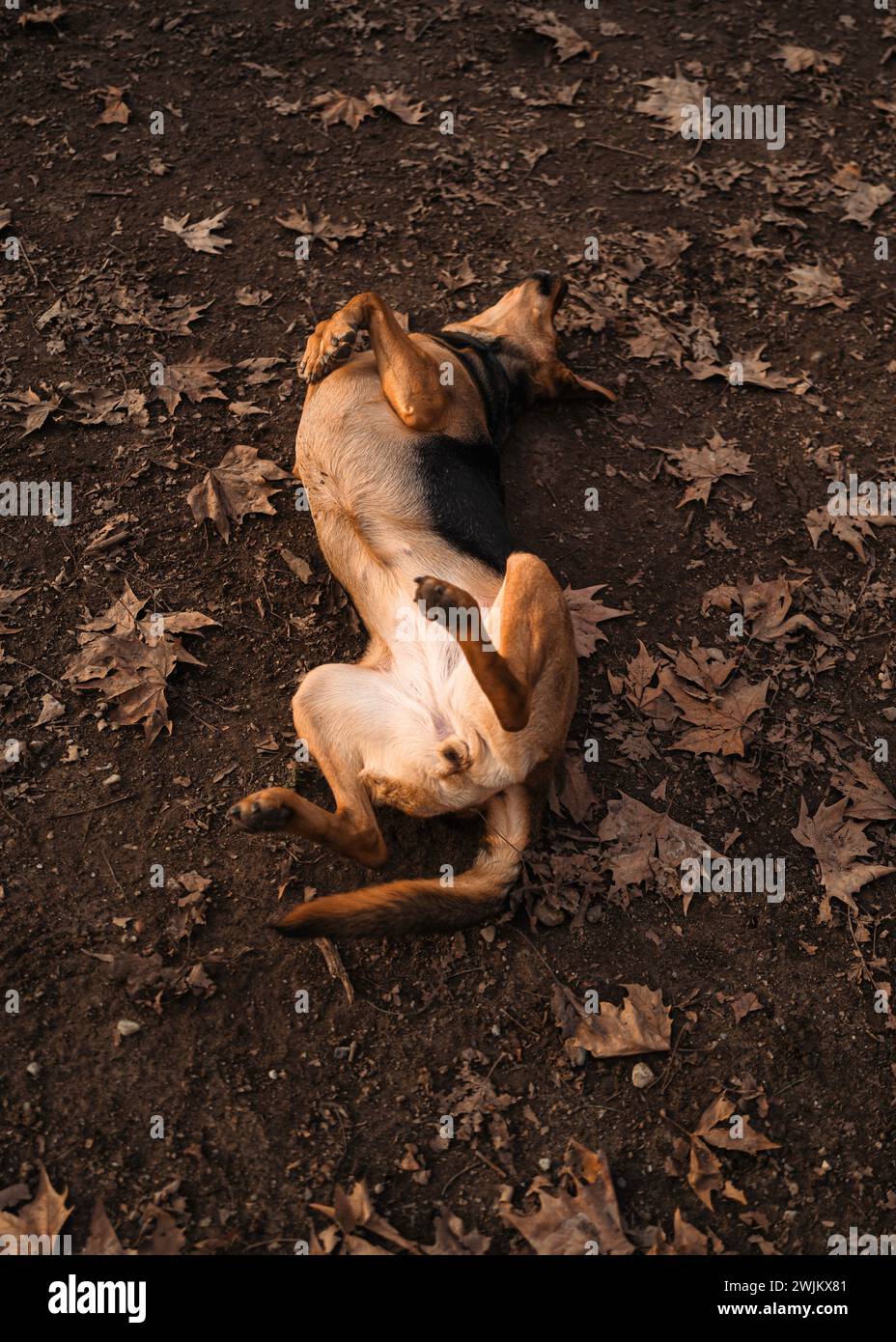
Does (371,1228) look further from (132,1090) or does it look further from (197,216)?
(197,216)

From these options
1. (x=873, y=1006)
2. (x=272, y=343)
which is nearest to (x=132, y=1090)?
(x=873, y=1006)

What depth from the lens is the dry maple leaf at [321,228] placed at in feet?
19.0

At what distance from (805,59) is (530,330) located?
13.8 ft

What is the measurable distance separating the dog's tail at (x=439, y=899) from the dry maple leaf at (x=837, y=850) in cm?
133

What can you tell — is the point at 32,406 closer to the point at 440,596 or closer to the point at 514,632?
the point at 440,596

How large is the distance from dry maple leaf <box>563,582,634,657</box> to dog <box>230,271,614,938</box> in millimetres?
612

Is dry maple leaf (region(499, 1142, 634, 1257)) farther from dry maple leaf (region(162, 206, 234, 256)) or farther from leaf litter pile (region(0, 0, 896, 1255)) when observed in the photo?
dry maple leaf (region(162, 206, 234, 256))

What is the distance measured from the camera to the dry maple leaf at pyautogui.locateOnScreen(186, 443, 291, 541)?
471cm

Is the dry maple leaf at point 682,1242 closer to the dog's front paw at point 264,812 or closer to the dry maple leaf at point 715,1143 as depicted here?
the dry maple leaf at point 715,1143

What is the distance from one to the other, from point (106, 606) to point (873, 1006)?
3.73 meters

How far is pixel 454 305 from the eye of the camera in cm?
566

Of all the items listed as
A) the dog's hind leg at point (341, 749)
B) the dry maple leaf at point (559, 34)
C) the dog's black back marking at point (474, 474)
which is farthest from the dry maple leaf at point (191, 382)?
the dry maple leaf at point (559, 34)

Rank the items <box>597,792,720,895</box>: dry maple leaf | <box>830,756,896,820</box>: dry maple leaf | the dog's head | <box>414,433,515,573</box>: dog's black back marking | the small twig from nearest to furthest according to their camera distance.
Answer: the small twig
<box>597,792,720,895</box>: dry maple leaf
<box>414,433,515,573</box>: dog's black back marking
<box>830,756,896,820</box>: dry maple leaf
the dog's head

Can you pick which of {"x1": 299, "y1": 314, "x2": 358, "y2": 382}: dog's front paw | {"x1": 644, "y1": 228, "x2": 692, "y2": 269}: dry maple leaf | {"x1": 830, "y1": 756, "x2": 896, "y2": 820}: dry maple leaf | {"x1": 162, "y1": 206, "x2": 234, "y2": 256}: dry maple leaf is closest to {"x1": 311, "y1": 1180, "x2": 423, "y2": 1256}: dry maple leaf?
{"x1": 830, "y1": 756, "x2": 896, "y2": 820}: dry maple leaf
